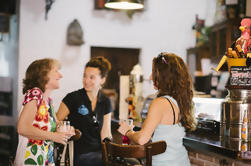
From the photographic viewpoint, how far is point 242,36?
2643 mm

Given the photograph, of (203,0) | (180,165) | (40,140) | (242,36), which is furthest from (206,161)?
(203,0)

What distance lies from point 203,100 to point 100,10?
3702 mm

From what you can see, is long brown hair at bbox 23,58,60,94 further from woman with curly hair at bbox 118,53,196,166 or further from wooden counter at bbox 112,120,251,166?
wooden counter at bbox 112,120,251,166

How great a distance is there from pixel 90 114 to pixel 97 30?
12.9 feet

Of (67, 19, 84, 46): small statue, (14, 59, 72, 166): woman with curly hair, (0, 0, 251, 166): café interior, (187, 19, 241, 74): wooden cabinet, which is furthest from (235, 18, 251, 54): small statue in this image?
(67, 19, 84, 46): small statue

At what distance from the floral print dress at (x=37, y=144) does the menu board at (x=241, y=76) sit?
133cm

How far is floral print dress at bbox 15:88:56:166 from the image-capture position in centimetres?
226

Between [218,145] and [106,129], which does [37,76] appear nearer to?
[106,129]

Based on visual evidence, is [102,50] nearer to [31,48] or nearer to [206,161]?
[31,48]

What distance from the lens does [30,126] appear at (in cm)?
217

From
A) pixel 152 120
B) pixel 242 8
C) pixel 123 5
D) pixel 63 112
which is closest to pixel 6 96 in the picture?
pixel 123 5

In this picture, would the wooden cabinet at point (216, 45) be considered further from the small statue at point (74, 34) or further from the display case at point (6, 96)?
the display case at point (6, 96)

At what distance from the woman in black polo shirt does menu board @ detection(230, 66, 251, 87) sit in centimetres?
94

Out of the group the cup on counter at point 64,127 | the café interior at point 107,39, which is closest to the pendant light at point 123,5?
the café interior at point 107,39
